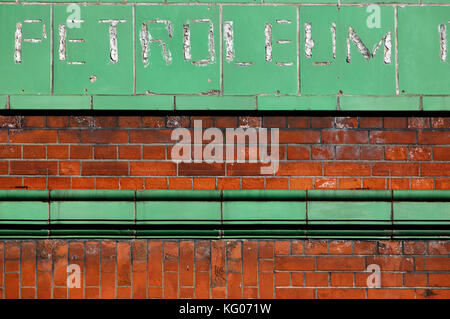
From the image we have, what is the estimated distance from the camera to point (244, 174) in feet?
10.2

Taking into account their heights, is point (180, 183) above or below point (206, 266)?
above

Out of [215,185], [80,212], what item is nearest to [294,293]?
[215,185]

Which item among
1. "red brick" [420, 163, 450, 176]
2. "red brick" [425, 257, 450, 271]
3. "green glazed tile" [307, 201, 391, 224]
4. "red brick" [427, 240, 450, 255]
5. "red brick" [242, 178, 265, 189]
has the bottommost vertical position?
"red brick" [425, 257, 450, 271]

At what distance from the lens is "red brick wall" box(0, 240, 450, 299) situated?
310 cm

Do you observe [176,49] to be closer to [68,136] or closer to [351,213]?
[68,136]

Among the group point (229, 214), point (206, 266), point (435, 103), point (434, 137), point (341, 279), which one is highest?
point (435, 103)

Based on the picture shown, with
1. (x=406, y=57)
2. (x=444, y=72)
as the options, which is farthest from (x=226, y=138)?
(x=444, y=72)

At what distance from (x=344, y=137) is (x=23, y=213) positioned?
8.53 feet

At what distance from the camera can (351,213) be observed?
3.11 metres

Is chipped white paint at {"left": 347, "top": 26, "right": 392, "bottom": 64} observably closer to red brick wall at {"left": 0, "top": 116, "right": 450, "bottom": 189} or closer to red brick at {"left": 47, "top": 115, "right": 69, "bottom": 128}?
red brick wall at {"left": 0, "top": 116, "right": 450, "bottom": 189}

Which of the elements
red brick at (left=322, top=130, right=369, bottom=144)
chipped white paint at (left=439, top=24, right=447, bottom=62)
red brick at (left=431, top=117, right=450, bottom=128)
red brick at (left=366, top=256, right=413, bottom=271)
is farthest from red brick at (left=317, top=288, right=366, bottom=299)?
chipped white paint at (left=439, top=24, right=447, bottom=62)

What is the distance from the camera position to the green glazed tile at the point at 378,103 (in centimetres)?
310
